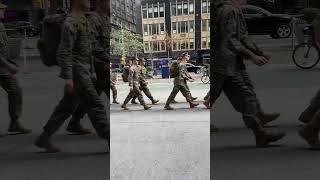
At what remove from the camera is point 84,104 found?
3213 mm

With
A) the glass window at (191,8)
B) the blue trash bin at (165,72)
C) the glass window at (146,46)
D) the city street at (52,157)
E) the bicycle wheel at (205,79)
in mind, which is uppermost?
the glass window at (191,8)

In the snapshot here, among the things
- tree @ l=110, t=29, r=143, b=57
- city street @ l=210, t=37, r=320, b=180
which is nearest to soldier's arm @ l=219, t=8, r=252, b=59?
city street @ l=210, t=37, r=320, b=180

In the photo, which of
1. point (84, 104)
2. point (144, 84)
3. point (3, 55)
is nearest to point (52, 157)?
point (84, 104)

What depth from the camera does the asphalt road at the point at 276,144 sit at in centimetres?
315

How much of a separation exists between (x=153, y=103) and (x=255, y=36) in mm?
637

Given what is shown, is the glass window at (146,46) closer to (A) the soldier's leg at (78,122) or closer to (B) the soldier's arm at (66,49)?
(B) the soldier's arm at (66,49)

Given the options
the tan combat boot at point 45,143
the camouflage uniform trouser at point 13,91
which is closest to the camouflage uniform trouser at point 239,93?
the tan combat boot at point 45,143

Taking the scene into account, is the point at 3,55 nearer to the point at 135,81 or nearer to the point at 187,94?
the point at 135,81

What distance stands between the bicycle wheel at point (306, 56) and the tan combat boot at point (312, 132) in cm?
30

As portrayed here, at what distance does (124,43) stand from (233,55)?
579mm

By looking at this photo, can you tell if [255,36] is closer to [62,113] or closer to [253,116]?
[253,116]

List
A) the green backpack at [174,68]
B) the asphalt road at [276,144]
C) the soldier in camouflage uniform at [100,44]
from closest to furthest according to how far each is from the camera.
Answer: the green backpack at [174,68] → the soldier in camouflage uniform at [100,44] → the asphalt road at [276,144]

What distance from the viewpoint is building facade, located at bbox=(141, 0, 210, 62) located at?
2.96 meters

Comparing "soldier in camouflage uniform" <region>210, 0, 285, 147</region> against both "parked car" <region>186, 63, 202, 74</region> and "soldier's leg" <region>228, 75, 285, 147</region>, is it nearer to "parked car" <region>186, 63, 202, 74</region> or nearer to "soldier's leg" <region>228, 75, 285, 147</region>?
"soldier's leg" <region>228, 75, 285, 147</region>
